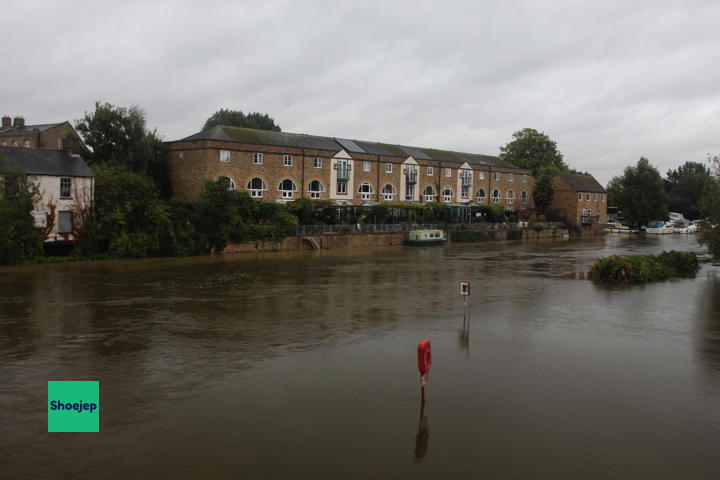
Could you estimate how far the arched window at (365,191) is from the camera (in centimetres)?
5881

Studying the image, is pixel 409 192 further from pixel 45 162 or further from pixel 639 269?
pixel 45 162

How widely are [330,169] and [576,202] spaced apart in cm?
3899

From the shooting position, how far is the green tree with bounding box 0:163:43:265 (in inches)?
1239

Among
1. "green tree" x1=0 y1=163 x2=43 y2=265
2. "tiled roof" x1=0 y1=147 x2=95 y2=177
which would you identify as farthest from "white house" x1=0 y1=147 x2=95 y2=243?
"green tree" x1=0 y1=163 x2=43 y2=265

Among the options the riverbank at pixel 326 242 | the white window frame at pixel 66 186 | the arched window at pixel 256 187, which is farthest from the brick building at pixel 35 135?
the riverbank at pixel 326 242

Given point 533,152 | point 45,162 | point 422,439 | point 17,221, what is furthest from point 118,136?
point 533,152

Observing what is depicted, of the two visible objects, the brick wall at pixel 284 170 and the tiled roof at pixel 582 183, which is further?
the tiled roof at pixel 582 183

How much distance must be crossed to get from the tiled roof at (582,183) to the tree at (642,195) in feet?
20.1

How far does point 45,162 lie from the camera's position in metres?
36.4

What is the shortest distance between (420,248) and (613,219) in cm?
6094

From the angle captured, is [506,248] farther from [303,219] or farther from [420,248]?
[303,219]

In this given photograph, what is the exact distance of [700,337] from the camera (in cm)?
1778

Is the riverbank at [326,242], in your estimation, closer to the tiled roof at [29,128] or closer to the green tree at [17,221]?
the green tree at [17,221]

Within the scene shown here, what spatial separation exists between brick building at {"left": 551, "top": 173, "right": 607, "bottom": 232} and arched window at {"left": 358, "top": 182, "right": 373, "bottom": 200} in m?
32.8
